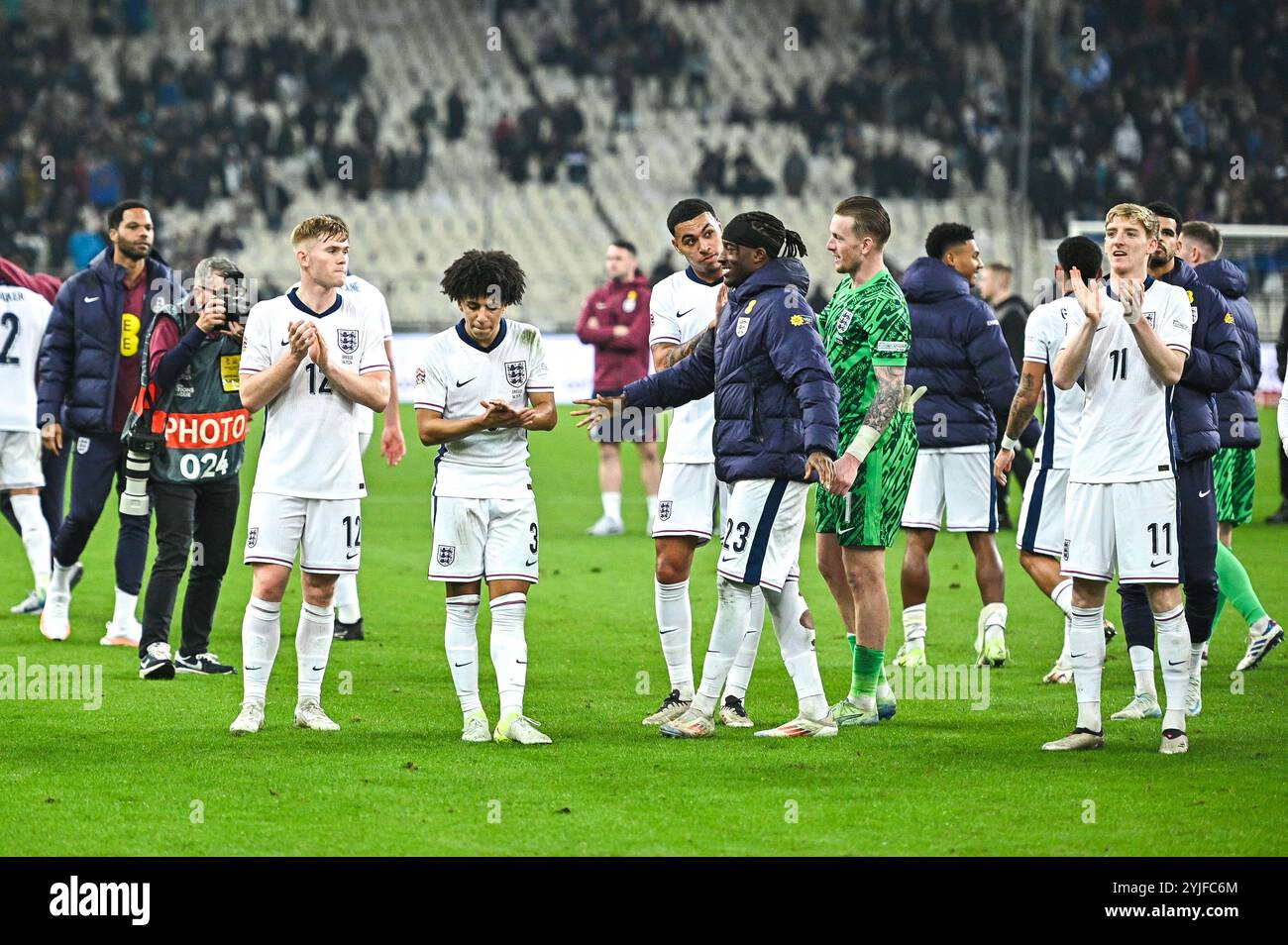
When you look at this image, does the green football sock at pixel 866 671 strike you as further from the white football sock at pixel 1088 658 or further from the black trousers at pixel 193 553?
the black trousers at pixel 193 553

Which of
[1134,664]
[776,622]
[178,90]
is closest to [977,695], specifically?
[1134,664]

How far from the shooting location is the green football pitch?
5.67 m

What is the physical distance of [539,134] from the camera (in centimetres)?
3522

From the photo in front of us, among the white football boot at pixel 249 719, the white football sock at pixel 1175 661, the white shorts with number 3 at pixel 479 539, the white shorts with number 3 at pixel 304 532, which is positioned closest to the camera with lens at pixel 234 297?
the white shorts with number 3 at pixel 304 532

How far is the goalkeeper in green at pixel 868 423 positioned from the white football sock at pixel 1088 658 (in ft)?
2.73

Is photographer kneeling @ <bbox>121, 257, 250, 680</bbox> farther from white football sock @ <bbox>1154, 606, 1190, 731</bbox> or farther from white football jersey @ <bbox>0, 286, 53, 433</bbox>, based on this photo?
white football sock @ <bbox>1154, 606, 1190, 731</bbox>

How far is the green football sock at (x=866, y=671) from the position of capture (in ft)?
25.1

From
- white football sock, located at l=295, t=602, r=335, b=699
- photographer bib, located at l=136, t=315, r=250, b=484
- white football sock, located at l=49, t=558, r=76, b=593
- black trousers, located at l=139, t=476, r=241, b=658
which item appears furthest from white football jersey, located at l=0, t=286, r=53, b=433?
white football sock, located at l=295, t=602, r=335, b=699

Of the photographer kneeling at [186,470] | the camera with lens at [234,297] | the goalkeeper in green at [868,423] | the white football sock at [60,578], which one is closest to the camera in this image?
the goalkeeper in green at [868,423]

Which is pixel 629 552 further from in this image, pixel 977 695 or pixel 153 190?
pixel 153 190

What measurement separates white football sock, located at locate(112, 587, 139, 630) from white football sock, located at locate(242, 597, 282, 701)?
2.62m

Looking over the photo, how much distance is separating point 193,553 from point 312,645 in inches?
71.5

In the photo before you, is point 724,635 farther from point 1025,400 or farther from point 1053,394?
point 1053,394

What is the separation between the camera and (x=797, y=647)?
7.28 metres
